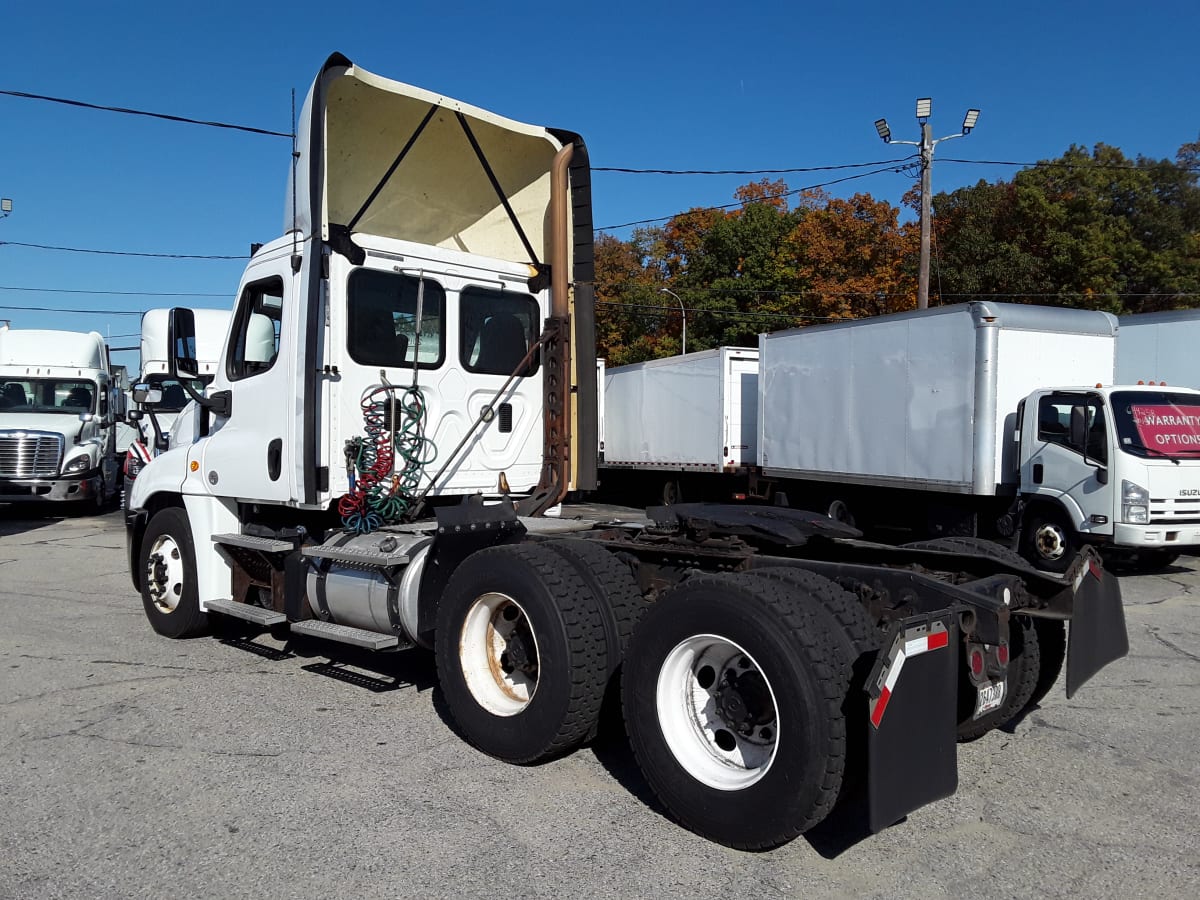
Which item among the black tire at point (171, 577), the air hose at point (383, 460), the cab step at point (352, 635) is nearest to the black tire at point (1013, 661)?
the cab step at point (352, 635)

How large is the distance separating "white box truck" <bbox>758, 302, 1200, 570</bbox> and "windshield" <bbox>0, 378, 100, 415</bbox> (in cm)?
1371

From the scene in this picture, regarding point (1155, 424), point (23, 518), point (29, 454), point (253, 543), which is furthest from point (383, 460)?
point (23, 518)

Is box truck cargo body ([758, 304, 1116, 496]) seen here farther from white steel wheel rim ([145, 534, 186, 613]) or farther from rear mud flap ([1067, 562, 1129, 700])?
white steel wheel rim ([145, 534, 186, 613])

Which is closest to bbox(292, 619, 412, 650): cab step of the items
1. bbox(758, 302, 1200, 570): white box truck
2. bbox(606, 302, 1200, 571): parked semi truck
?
bbox(758, 302, 1200, 570): white box truck

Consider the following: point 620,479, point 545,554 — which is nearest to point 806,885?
point 545,554

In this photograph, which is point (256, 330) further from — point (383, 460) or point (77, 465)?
point (77, 465)

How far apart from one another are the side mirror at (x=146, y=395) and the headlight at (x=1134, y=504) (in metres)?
9.53

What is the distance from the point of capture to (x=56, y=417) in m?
18.5

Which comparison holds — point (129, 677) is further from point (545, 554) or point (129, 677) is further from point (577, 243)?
point (577, 243)

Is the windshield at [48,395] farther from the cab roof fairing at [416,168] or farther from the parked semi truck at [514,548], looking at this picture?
the cab roof fairing at [416,168]

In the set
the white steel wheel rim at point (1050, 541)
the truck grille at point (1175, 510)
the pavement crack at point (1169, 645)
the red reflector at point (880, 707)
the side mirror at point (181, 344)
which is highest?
the side mirror at point (181, 344)

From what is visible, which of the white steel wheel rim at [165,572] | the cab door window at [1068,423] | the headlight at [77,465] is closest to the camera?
the white steel wheel rim at [165,572]

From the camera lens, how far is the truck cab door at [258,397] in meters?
6.33

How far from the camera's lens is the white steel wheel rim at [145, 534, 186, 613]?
7.32 meters
